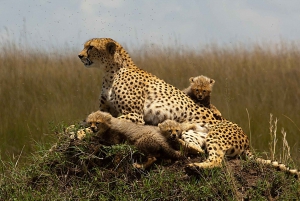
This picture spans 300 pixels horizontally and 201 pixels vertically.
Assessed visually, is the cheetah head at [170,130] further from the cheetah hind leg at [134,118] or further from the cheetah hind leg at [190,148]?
the cheetah hind leg at [134,118]

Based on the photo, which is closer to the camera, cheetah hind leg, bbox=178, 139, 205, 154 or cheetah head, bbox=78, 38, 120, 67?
cheetah hind leg, bbox=178, 139, 205, 154

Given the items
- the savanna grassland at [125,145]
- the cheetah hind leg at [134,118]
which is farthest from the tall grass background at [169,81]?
the cheetah hind leg at [134,118]

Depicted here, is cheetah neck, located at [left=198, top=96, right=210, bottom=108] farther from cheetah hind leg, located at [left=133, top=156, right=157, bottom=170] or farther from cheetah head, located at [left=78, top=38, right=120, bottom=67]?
cheetah hind leg, located at [left=133, top=156, right=157, bottom=170]

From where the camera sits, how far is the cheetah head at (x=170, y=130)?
14.8 feet

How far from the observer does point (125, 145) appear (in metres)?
4.46

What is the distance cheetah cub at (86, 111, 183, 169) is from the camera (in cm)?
449

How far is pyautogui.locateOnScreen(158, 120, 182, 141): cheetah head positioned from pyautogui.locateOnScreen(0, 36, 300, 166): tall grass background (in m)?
2.63

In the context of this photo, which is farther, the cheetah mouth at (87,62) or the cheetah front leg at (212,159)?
the cheetah mouth at (87,62)

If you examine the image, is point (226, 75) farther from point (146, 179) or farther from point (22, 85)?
point (146, 179)

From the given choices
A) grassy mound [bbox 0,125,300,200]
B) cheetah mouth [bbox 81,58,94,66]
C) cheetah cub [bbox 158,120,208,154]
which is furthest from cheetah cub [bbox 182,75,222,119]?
grassy mound [bbox 0,125,300,200]

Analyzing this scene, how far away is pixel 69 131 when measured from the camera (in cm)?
468

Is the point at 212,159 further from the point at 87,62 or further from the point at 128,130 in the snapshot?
the point at 87,62

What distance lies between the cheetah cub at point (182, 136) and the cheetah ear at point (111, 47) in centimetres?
85

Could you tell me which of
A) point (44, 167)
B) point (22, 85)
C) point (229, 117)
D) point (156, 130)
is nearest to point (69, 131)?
point (44, 167)
